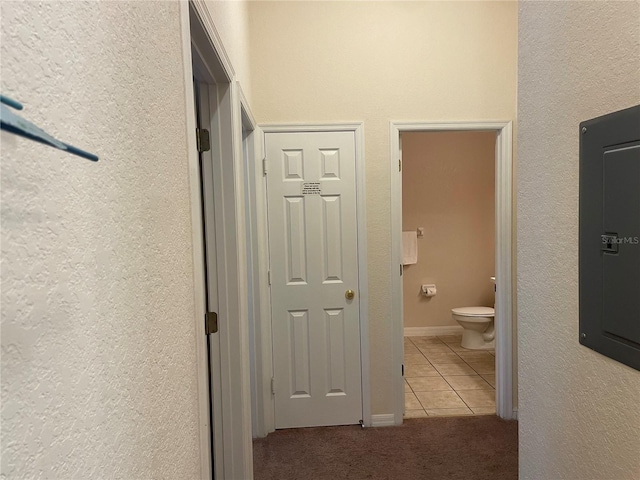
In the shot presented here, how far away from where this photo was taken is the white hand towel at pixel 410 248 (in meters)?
4.77

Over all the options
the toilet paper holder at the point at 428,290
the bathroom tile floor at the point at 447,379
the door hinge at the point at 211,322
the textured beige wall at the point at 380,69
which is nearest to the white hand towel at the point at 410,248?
the toilet paper holder at the point at 428,290

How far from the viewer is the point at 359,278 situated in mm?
2754

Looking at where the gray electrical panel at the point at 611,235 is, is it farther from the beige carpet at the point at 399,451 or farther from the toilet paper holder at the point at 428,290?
the toilet paper holder at the point at 428,290

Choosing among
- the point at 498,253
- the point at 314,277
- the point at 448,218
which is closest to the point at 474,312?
the point at 448,218

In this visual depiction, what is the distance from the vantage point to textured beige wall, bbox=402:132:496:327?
4785mm

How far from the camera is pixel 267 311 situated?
2.72 m

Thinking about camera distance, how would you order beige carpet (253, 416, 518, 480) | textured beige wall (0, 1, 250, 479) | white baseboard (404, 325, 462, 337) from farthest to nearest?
white baseboard (404, 325, 462, 337), beige carpet (253, 416, 518, 480), textured beige wall (0, 1, 250, 479)

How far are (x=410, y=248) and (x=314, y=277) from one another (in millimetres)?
2323

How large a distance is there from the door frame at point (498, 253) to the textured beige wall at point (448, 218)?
2.02 meters

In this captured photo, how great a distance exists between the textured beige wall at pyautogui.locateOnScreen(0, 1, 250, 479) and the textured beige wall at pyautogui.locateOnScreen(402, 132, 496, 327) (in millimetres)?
4189

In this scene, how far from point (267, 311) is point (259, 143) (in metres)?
1.10

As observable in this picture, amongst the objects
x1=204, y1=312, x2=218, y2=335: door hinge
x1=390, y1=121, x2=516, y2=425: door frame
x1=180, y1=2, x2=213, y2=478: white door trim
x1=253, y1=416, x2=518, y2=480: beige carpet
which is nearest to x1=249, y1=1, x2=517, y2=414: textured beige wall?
x1=390, y1=121, x2=516, y2=425: door frame

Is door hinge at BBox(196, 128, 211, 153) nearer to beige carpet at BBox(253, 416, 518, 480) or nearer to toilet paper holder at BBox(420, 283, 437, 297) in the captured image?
beige carpet at BBox(253, 416, 518, 480)

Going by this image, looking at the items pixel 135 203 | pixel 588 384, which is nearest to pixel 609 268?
pixel 588 384
